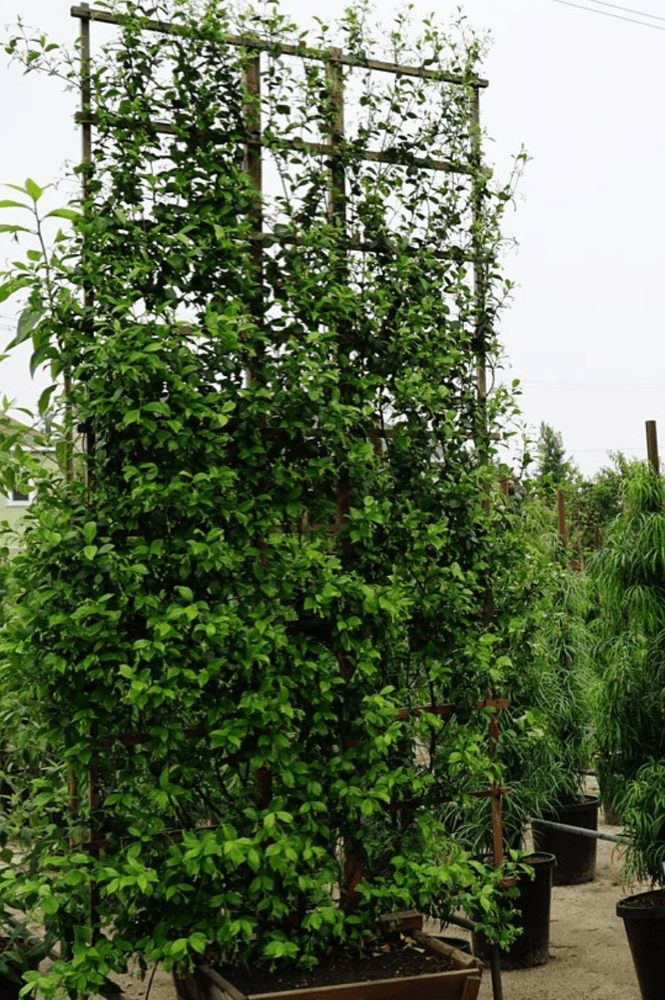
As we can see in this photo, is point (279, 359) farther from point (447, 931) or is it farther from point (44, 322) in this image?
point (447, 931)

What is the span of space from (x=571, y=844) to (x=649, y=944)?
223 centimetres

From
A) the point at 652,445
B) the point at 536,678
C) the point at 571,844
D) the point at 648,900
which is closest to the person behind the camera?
the point at 648,900

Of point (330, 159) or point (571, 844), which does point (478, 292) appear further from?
point (571, 844)

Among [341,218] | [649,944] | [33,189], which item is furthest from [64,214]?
[649,944]

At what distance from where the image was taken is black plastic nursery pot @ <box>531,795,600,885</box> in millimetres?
6457

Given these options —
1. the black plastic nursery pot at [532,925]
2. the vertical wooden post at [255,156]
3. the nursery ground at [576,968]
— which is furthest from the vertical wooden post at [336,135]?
the nursery ground at [576,968]

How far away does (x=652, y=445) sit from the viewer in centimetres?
500

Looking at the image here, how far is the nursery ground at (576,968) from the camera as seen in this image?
15.2 feet

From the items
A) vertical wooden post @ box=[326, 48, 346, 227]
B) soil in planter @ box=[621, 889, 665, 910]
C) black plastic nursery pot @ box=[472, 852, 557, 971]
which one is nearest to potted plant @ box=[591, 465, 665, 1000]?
soil in planter @ box=[621, 889, 665, 910]

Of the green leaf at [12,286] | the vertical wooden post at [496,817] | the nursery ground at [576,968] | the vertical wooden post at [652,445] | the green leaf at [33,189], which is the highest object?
the green leaf at [33,189]

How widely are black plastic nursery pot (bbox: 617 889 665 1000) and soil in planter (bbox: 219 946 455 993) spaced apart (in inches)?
37.8

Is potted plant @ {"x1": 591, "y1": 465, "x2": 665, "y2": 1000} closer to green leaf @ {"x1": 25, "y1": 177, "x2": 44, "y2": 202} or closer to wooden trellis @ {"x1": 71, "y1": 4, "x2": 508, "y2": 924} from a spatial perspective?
wooden trellis @ {"x1": 71, "y1": 4, "x2": 508, "y2": 924}

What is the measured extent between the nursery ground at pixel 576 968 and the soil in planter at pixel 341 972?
45.7 inches

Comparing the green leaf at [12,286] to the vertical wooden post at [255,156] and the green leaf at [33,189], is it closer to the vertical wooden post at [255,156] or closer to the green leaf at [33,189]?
the green leaf at [33,189]
